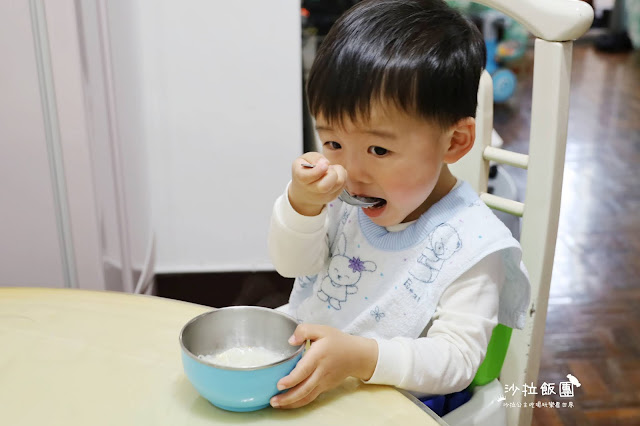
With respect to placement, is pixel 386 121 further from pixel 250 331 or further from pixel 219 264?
pixel 219 264

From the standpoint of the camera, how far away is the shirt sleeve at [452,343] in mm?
729

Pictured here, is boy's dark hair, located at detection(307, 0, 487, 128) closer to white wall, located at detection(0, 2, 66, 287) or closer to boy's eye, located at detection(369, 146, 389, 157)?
boy's eye, located at detection(369, 146, 389, 157)

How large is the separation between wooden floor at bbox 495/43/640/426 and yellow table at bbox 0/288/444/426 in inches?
47.5

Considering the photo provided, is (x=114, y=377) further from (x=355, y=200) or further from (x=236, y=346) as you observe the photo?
(x=355, y=200)

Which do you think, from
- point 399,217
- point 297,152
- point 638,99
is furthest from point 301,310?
point 638,99

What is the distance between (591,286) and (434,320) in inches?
68.0

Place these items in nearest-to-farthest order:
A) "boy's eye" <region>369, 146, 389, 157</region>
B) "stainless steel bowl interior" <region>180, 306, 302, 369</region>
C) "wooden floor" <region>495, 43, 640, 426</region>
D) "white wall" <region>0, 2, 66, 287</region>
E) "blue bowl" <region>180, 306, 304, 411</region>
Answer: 1. "blue bowl" <region>180, 306, 304, 411</region>
2. "stainless steel bowl interior" <region>180, 306, 302, 369</region>
3. "boy's eye" <region>369, 146, 389, 157</region>
4. "white wall" <region>0, 2, 66, 287</region>
5. "wooden floor" <region>495, 43, 640, 426</region>

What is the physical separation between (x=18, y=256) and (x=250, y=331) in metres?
1.01

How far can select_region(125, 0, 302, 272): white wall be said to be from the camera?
1.88m

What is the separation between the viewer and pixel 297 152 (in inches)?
78.8

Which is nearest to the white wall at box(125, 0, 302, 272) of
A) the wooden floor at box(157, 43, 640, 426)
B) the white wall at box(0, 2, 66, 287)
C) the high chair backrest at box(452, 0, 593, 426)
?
the wooden floor at box(157, 43, 640, 426)

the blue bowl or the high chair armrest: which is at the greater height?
the high chair armrest

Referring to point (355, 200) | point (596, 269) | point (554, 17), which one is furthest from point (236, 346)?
A: point (596, 269)

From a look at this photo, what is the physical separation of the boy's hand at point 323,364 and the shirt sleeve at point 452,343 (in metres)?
0.02
